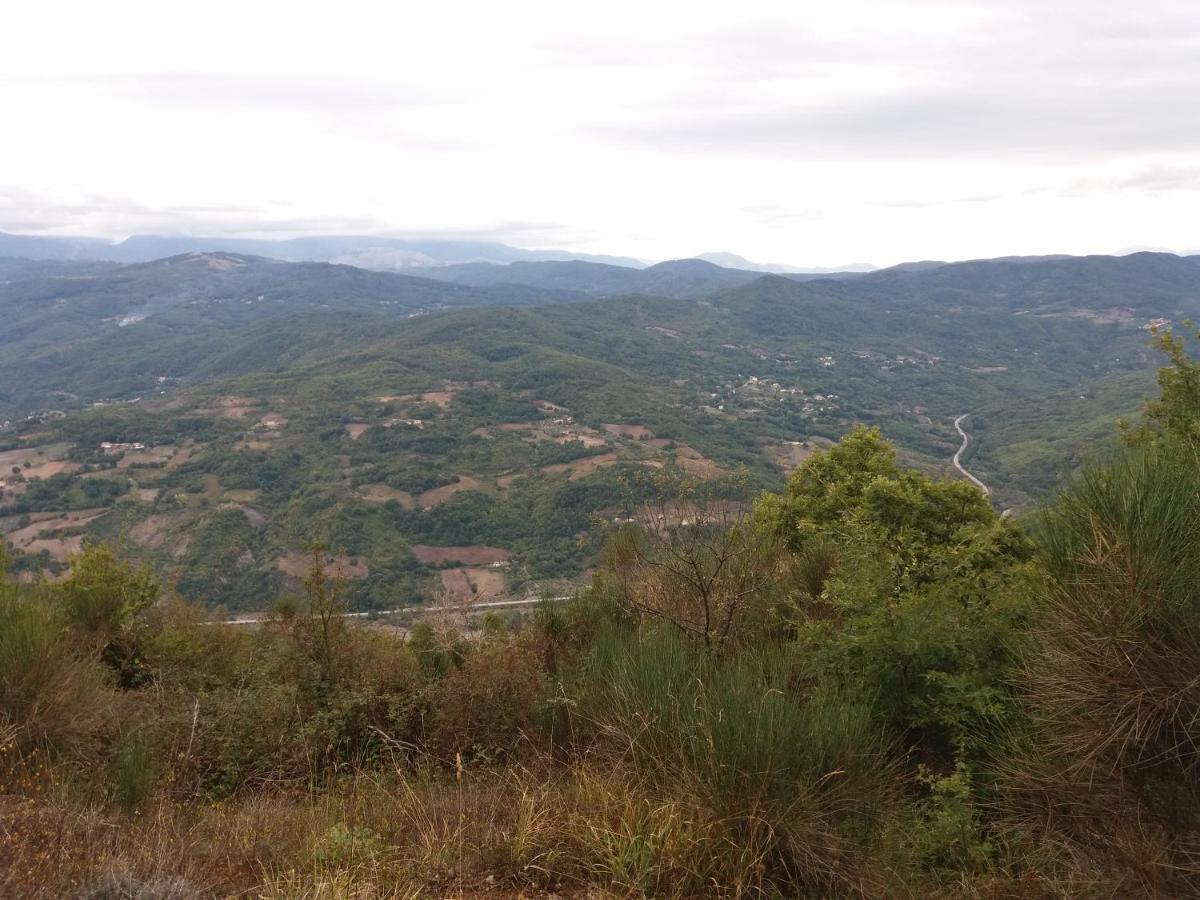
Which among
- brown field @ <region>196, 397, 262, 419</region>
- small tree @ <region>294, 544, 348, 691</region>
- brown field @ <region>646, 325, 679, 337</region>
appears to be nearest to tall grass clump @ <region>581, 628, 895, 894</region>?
small tree @ <region>294, 544, 348, 691</region>

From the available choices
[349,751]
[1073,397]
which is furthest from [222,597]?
[1073,397]

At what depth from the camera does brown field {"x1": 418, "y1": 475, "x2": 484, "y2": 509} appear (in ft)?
236

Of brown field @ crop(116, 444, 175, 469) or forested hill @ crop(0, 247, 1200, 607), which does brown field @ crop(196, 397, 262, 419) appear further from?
brown field @ crop(116, 444, 175, 469)

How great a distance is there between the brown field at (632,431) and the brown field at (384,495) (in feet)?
98.6

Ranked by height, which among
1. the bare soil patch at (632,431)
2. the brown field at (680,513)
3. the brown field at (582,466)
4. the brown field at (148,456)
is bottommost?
the brown field at (148,456)

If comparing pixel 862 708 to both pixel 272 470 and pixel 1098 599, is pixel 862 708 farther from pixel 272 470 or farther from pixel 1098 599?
pixel 272 470

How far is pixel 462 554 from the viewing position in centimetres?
6009

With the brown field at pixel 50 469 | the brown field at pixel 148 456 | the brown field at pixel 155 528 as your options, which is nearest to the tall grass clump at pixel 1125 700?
the brown field at pixel 155 528

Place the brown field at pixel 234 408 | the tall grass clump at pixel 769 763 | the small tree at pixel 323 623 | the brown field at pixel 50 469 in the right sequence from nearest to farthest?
1. the tall grass clump at pixel 769 763
2. the small tree at pixel 323 623
3. the brown field at pixel 50 469
4. the brown field at pixel 234 408

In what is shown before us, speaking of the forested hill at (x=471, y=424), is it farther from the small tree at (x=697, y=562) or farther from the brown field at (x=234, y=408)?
the brown field at (x=234, y=408)

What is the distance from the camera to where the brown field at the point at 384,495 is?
7112cm

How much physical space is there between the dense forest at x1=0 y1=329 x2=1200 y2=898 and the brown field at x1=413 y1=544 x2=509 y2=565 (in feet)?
168

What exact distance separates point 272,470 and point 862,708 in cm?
8571

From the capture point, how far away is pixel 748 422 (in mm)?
105000
